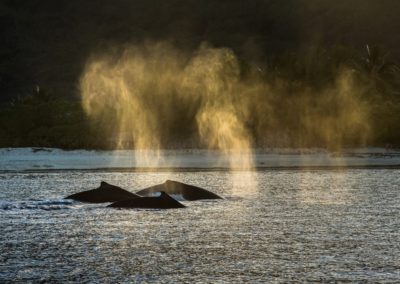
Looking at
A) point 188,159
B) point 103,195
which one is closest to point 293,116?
point 188,159

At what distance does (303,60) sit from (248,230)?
86.8 m

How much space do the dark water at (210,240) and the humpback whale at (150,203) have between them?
39.9 inches

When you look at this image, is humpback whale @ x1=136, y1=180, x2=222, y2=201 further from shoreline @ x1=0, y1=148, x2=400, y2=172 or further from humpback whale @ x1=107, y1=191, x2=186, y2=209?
shoreline @ x1=0, y1=148, x2=400, y2=172

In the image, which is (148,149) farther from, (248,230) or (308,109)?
(248,230)

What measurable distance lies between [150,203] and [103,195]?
4.06 m

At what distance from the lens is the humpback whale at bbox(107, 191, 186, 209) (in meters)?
37.8

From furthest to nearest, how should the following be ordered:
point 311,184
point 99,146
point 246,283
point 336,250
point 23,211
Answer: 1. point 99,146
2. point 311,184
3. point 23,211
4. point 336,250
5. point 246,283

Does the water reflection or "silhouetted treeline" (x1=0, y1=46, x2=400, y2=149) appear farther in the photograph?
"silhouetted treeline" (x1=0, y1=46, x2=400, y2=149)

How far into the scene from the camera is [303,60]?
372ft

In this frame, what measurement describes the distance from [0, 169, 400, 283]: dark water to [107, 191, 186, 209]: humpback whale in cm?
101

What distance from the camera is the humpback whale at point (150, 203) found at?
37.8 metres

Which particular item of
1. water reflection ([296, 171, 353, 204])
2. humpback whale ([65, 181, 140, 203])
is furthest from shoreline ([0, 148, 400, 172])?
humpback whale ([65, 181, 140, 203])

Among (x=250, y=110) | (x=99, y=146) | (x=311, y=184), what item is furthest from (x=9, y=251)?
(x=250, y=110)

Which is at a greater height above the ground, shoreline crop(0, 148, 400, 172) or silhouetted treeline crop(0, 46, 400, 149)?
silhouetted treeline crop(0, 46, 400, 149)
